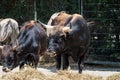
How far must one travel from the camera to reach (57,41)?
10875 mm

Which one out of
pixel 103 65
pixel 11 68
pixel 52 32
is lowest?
pixel 103 65

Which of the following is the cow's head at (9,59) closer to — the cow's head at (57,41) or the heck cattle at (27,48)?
the heck cattle at (27,48)

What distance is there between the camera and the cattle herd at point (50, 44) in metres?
11.0

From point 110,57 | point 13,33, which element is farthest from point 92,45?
point 13,33

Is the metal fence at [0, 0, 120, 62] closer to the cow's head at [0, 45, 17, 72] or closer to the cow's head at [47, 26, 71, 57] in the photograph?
the cow's head at [47, 26, 71, 57]

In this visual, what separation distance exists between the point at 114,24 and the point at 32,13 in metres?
3.09

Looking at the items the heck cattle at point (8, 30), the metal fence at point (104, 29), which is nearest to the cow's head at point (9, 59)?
the heck cattle at point (8, 30)

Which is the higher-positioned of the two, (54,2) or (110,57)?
(54,2)

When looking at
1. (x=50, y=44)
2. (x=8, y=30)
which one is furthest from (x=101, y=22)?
(x=50, y=44)

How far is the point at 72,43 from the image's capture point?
11398 millimetres

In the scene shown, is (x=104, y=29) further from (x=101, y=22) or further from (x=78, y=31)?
(x=78, y=31)

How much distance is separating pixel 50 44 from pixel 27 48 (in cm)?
74

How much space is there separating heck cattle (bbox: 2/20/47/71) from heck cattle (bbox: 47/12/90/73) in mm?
516

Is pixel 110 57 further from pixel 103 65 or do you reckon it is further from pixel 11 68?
pixel 11 68
